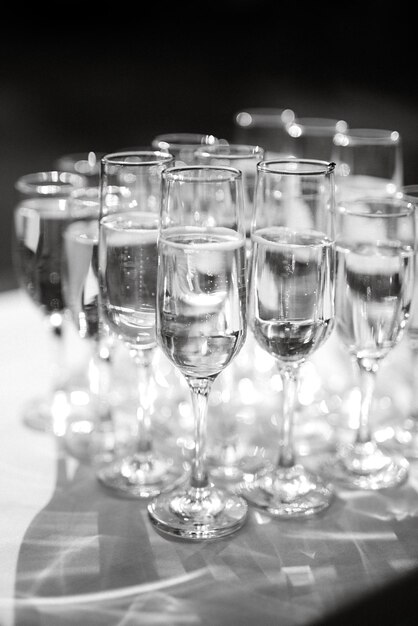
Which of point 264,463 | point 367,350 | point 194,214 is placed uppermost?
point 194,214

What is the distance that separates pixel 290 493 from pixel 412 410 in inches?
9.4

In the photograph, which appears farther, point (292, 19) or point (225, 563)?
point (292, 19)

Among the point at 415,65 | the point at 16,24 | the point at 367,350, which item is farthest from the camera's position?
the point at 415,65

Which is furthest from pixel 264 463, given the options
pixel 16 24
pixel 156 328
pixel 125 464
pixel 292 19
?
pixel 292 19

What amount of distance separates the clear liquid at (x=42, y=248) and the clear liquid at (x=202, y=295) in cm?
24

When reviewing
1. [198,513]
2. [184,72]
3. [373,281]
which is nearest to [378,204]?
[373,281]

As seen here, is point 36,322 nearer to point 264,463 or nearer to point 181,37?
point 264,463

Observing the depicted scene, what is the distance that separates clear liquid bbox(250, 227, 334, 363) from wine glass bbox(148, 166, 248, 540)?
1.5 inches

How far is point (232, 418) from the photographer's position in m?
1.07

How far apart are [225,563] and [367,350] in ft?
0.88

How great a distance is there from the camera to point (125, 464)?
3.03 feet

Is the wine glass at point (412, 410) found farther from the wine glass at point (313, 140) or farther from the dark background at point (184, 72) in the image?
the dark background at point (184, 72)

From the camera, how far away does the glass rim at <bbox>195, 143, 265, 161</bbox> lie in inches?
37.1

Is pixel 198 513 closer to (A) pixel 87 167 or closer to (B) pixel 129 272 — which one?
(B) pixel 129 272
